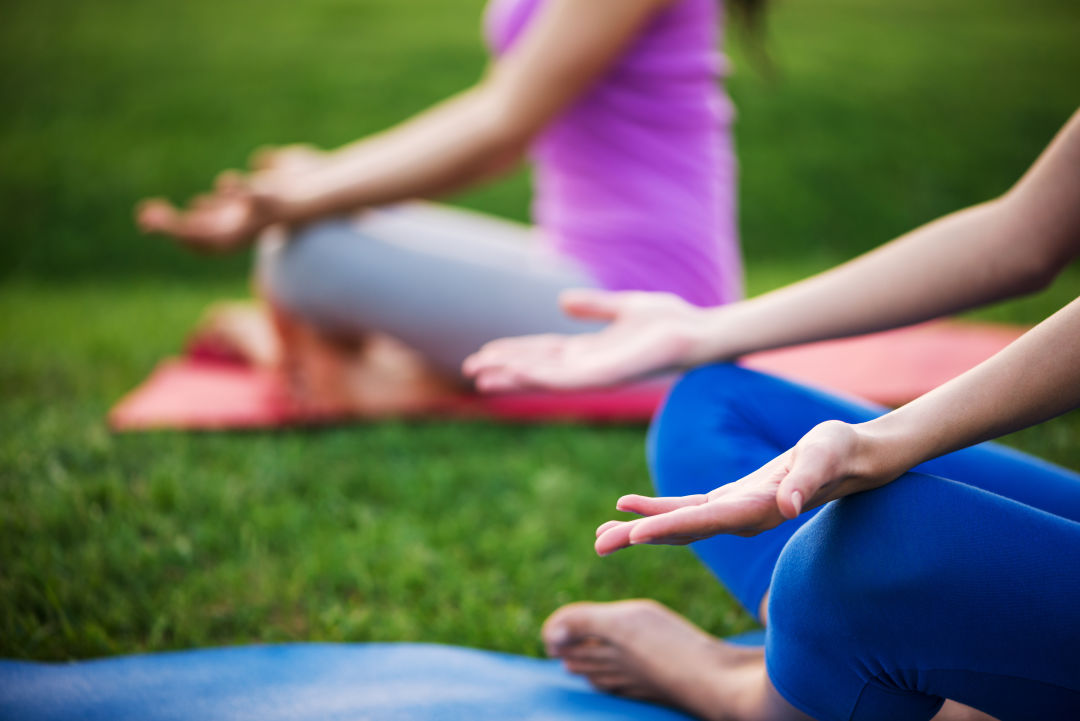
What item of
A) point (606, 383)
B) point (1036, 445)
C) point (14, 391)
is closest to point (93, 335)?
point (14, 391)

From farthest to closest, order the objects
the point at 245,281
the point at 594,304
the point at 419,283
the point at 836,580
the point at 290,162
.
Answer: the point at 245,281, the point at 290,162, the point at 419,283, the point at 594,304, the point at 836,580

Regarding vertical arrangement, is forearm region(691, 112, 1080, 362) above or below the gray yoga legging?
below

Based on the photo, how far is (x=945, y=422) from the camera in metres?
0.74

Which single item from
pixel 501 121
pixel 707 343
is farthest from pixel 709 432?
pixel 501 121

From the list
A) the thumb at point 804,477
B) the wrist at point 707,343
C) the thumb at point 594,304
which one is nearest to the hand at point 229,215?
the thumb at point 594,304

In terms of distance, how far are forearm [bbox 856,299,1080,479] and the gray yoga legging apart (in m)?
1.44

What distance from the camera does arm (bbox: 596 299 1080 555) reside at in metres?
0.71

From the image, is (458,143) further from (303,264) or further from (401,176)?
(303,264)

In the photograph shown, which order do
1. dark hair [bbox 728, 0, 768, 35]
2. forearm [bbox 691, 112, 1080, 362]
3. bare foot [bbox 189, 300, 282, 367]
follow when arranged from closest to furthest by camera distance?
forearm [bbox 691, 112, 1080, 362], dark hair [bbox 728, 0, 768, 35], bare foot [bbox 189, 300, 282, 367]

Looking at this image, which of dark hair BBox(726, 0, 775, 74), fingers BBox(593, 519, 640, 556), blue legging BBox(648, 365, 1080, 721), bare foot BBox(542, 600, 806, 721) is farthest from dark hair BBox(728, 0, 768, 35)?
fingers BBox(593, 519, 640, 556)

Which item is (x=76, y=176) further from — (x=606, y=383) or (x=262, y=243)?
(x=606, y=383)

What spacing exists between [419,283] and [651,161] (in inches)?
24.2

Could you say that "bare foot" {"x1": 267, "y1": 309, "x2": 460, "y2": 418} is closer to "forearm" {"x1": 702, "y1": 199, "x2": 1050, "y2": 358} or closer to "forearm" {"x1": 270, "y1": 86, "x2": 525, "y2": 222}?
"forearm" {"x1": 270, "y1": 86, "x2": 525, "y2": 222}

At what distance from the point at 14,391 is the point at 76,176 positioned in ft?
10.8
